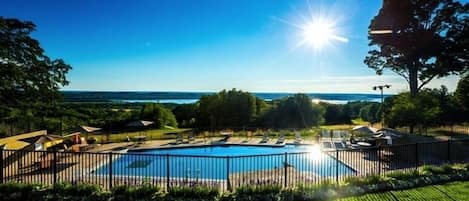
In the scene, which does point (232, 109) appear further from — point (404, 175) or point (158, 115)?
point (404, 175)

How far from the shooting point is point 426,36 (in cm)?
1917

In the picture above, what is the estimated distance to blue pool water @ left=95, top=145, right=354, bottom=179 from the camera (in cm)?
1078

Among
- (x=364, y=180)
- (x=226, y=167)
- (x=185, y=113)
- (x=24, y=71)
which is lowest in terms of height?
(x=226, y=167)

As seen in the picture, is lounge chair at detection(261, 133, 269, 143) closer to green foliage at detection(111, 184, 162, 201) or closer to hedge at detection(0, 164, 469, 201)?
hedge at detection(0, 164, 469, 201)

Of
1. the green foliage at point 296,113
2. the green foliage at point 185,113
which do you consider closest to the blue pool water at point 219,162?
the green foliage at point 296,113

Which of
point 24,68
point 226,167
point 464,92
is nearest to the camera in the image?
point 226,167

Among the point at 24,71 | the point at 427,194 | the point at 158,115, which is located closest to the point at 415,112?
the point at 427,194

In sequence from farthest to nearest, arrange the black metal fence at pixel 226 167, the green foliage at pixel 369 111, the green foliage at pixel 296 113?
the green foliage at pixel 369 111 → the green foliage at pixel 296 113 → the black metal fence at pixel 226 167

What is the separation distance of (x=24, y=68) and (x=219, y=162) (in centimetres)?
1167

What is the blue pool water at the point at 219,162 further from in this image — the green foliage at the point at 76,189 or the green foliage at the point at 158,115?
the green foliage at the point at 158,115

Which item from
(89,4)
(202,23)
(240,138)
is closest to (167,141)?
(240,138)

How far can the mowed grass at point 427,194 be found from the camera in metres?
7.59

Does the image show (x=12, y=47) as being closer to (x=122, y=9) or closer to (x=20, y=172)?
(x=122, y=9)

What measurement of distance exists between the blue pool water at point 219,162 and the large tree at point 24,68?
6.72m
